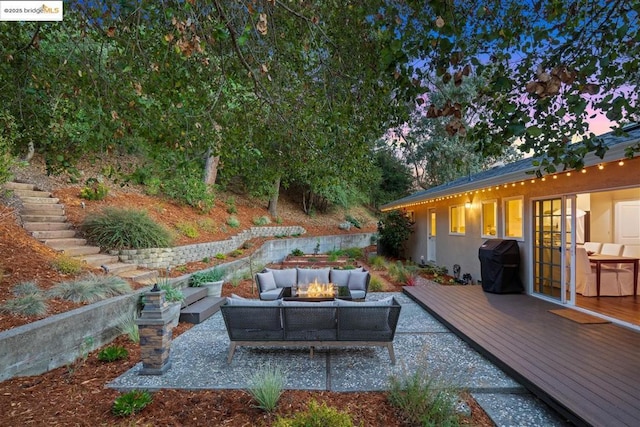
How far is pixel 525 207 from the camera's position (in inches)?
286

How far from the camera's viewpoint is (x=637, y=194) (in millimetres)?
8547

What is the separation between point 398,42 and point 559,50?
1312 mm

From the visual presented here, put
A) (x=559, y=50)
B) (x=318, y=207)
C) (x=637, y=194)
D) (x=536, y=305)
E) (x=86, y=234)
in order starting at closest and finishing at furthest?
(x=559, y=50) → (x=536, y=305) → (x=86, y=234) → (x=637, y=194) → (x=318, y=207)

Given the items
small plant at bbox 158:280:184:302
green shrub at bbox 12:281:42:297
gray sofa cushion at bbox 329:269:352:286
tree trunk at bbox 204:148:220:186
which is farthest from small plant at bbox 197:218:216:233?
green shrub at bbox 12:281:42:297

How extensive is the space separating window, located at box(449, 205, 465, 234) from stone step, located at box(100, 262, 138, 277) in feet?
28.8

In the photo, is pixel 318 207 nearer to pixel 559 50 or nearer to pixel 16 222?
pixel 16 222

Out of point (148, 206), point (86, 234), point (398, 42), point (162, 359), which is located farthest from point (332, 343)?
point (148, 206)

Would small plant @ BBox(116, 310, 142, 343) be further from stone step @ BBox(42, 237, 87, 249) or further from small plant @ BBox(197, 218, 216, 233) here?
small plant @ BBox(197, 218, 216, 233)

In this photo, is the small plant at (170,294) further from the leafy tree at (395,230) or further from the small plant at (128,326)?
the leafy tree at (395,230)

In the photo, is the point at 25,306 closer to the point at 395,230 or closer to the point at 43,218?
the point at 43,218

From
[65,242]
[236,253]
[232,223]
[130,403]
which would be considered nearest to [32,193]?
[65,242]

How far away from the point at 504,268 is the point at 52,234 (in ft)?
31.0

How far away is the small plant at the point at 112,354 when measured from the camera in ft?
14.0

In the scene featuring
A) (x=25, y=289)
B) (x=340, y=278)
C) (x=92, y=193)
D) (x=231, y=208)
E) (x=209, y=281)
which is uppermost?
(x=92, y=193)
